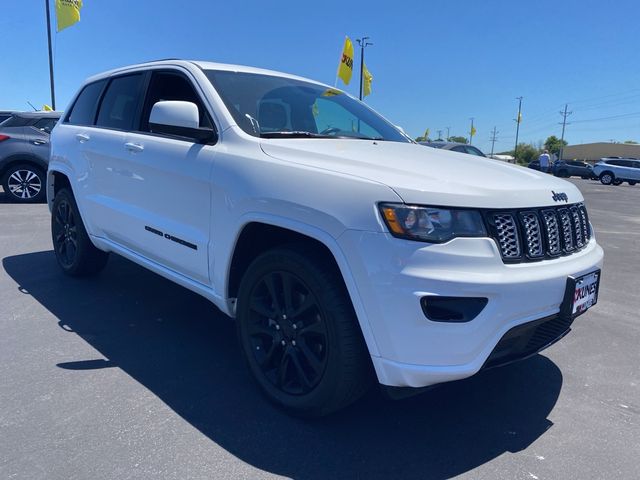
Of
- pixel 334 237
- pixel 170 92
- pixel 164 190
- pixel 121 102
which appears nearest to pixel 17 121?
pixel 121 102

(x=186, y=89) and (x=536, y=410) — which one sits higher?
(x=186, y=89)

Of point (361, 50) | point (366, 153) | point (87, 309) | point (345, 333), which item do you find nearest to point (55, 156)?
point (87, 309)

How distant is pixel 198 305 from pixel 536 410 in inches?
108

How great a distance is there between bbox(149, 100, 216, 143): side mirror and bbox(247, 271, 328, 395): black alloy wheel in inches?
38.7

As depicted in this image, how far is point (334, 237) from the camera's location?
224cm

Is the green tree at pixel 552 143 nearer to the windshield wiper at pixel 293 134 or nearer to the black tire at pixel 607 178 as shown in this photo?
the black tire at pixel 607 178

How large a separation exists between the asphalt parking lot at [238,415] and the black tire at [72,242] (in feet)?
2.23

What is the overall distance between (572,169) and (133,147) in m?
43.7

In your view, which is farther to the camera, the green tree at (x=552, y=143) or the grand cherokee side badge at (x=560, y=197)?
the green tree at (x=552, y=143)

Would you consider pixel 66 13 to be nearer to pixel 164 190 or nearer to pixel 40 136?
pixel 40 136

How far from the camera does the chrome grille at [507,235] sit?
2236 millimetres

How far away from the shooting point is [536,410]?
2.81 m

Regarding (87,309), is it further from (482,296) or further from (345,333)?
(482,296)

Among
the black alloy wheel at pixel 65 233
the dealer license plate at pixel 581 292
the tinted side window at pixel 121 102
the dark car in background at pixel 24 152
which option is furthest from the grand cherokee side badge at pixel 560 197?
the dark car in background at pixel 24 152
